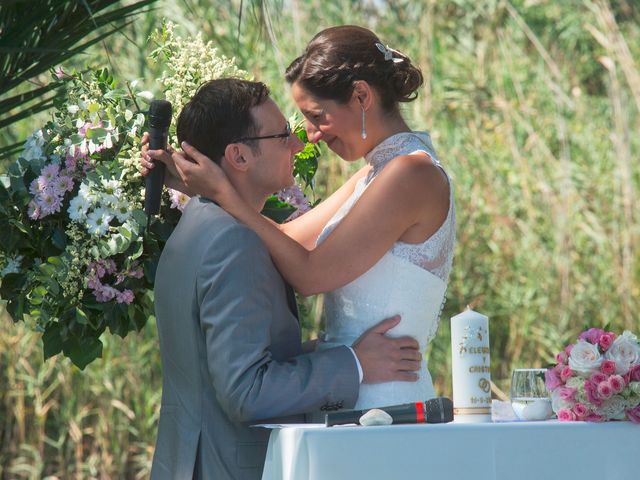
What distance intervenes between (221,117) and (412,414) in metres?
0.90

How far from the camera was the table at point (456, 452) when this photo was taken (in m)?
2.26

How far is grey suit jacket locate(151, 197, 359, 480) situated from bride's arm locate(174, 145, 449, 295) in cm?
6

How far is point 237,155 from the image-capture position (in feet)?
9.02

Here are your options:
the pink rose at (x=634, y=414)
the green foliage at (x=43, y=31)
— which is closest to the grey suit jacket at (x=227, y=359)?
the pink rose at (x=634, y=414)

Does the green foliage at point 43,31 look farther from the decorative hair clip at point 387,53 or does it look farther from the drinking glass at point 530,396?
the drinking glass at point 530,396

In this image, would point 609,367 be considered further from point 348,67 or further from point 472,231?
point 472,231

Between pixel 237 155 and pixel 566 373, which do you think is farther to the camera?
pixel 237 155

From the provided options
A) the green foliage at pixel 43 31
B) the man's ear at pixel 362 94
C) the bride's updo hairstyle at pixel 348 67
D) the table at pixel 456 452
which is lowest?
the table at pixel 456 452

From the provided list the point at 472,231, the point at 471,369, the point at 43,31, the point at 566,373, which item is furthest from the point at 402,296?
the point at 472,231

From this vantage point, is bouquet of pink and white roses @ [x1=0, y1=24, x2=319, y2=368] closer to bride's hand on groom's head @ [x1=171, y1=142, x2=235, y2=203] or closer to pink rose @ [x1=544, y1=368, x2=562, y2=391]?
bride's hand on groom's head @ [x1=171, y1=142, x2=235, y2=203]

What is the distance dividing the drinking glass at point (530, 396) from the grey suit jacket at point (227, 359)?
40 cm

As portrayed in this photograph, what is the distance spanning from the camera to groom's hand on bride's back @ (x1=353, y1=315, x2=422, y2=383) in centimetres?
268

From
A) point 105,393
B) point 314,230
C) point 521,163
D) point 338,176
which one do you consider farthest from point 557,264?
point 314,230

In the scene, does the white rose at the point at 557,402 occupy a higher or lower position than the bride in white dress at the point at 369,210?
lower
